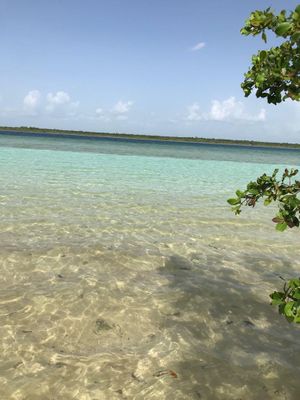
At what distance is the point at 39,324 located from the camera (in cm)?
546

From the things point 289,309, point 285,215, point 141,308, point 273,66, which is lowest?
point 141,308

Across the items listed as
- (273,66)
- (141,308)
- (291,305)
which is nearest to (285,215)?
(291,305)

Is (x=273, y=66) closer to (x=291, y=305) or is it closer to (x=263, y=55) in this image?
(x=263, y=55)

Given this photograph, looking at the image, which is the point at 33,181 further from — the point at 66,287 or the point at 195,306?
the point at 195,306

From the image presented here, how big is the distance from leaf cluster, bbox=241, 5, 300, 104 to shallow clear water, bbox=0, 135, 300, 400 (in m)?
3.49

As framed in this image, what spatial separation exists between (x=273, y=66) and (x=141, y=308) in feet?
14.3

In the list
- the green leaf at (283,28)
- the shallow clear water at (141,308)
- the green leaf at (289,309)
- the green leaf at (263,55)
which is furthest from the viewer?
the shallow clear water at (141,308)

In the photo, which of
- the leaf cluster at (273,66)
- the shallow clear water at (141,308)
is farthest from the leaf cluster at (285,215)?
the shallow clear water at (141,308)

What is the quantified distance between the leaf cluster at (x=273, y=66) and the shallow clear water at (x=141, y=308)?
3.49 m

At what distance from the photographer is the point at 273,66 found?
3443 mm

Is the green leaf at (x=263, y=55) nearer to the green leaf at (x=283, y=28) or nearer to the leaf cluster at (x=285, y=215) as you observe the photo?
the green leaf at (x=283, y=28)

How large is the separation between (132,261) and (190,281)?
1.51 meters

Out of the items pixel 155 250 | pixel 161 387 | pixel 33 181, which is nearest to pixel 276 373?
pixel 161 387

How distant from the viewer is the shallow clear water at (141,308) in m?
4.44
